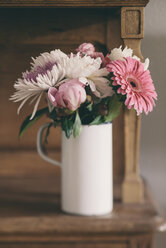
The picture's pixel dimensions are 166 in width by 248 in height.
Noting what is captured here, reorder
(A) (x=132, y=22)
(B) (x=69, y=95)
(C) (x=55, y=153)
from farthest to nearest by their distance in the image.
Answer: (C) (x=55, y=153), (A) (x=132, y=22), (B) (x=69, y=95)

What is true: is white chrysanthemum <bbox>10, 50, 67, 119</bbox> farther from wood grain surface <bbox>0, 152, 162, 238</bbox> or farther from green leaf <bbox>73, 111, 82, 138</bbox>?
wood grain surface <bbox>0, 152, 162, 238</bbox>

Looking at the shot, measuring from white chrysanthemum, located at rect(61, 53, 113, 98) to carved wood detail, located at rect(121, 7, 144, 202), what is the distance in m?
0.12

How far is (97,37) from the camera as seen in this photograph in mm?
1202

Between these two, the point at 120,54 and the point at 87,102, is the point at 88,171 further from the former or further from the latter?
the point at 120,54

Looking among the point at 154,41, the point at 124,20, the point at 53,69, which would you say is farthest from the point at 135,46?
the point at 154,41

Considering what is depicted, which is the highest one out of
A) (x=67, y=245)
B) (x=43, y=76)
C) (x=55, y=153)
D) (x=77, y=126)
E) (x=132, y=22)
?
(x=132, y=22)

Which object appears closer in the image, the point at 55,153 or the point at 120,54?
the point at 120,54

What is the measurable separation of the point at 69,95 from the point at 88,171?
0.19 meters

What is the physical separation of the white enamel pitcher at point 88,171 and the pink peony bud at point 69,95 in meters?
0.08

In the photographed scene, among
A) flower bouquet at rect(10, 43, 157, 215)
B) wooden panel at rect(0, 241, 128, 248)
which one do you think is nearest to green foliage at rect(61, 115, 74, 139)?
flower bouquet at rect(10, 43, 157, 215)

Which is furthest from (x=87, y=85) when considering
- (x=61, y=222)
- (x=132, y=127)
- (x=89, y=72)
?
(x=61, y=222)

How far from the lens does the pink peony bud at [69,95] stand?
84 cm

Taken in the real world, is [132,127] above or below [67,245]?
above

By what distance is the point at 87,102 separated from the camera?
2.98 feet
